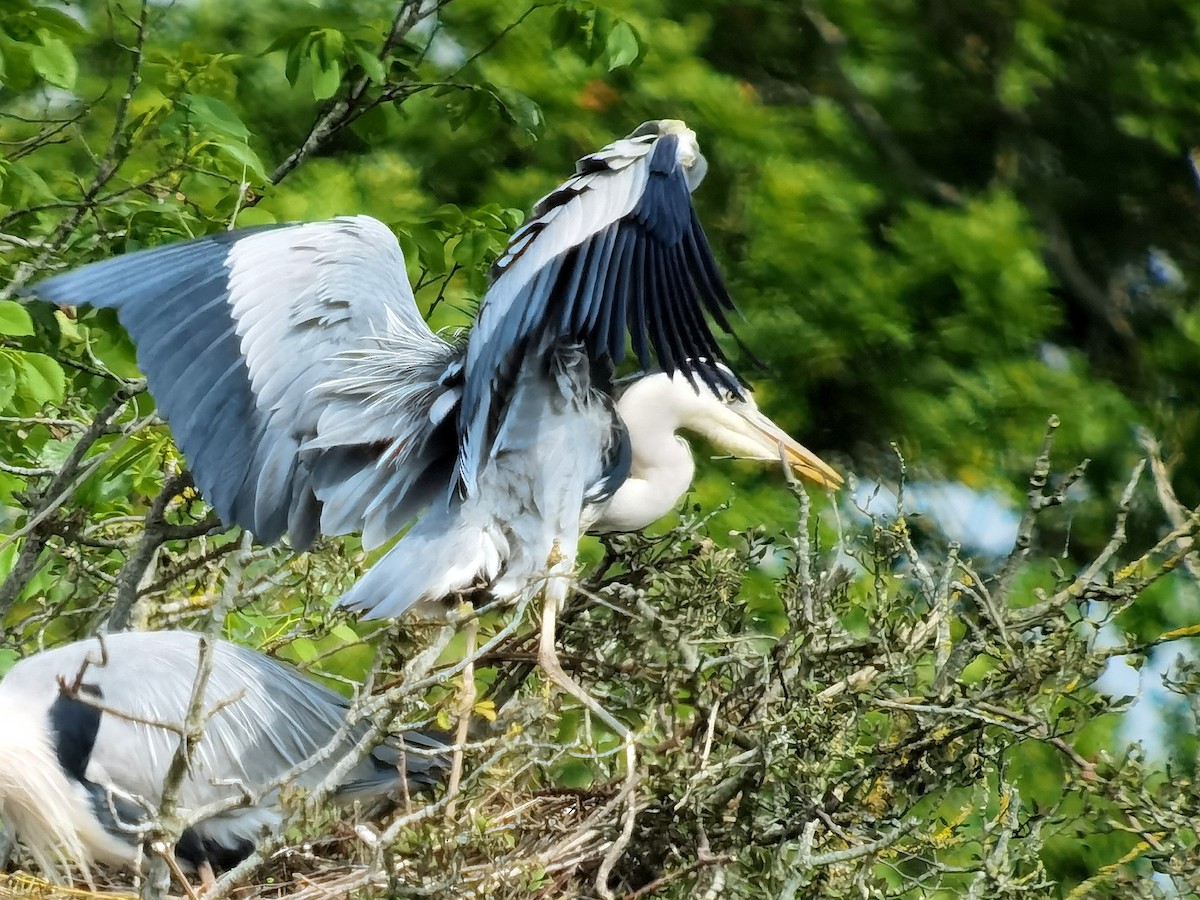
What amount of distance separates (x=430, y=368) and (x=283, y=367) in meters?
0.29

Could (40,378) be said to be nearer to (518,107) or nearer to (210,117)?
(210,117)

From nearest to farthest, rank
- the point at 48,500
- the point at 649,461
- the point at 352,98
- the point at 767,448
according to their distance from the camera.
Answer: the point at 48,500 → the point at 649,461 → the point at 352,98 → the point at 767,448

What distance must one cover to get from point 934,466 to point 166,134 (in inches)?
132

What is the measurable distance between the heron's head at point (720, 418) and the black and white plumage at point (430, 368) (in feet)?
0.23

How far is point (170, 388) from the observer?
304 cm

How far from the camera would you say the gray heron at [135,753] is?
9.05ft

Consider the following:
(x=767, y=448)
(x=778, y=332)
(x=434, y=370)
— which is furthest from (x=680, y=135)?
(x=778, y=332)

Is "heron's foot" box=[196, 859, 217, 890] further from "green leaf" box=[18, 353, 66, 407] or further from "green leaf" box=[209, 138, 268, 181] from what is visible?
"green leaf" box=[209, 138, 268, 181]

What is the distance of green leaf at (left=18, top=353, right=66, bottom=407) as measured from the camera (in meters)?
2.51

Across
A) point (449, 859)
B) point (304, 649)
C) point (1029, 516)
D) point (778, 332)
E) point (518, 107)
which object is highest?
point (518, 107)

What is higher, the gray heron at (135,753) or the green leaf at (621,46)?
the green leaf at (621,46)

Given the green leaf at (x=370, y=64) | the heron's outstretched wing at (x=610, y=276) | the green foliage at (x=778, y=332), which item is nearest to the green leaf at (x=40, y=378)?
the green foliage at (x=778, y=332)

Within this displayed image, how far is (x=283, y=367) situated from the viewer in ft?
10.3

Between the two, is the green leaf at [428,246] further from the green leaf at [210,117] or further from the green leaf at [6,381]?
the green leaf at [6,381]
